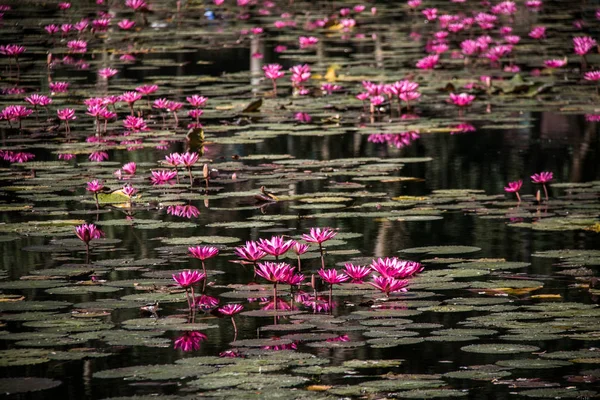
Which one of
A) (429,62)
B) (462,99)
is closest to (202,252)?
(462,99)

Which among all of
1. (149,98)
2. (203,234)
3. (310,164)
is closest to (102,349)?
(203,234)

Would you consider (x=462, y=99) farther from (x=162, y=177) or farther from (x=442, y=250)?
(x=442, y=250)

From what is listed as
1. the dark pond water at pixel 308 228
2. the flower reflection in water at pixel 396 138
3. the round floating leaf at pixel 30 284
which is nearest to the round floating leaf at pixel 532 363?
the dark pond water at pixel 308 228

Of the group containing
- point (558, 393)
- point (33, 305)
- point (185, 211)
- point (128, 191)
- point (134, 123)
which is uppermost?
point (134, 123)

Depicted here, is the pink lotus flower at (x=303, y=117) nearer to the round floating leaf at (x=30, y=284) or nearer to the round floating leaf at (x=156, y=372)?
the round floating leaf at (x=30, y=284)

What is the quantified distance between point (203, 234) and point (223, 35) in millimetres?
10630

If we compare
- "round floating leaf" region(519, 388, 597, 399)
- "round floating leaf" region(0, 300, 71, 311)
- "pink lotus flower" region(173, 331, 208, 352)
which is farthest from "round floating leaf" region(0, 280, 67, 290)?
"round floating leaf" region(519, 388, 597, 399)

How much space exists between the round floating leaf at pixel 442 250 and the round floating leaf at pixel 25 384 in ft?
7.18

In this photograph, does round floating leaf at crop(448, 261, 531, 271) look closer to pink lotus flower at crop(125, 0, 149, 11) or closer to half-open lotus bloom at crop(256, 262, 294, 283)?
half-open lotus bloom at crop(256, 262, 294, 283)

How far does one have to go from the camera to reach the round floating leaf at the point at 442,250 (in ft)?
17.7

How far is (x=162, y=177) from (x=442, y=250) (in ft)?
6.20

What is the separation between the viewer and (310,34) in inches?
637

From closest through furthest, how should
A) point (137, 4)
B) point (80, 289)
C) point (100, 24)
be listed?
point (80, 289) < point (100, 24) < point (137, 4)

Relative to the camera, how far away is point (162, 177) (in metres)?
6.68
